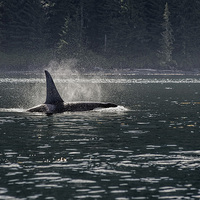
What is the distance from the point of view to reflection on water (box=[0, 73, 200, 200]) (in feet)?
59.4

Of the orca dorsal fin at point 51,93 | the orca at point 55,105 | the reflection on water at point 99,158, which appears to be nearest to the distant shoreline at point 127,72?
the orca at point 55,105

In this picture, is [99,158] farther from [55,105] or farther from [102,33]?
[102,33]

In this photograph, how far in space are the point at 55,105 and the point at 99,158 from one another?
2040 cm

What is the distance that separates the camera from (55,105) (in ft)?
142

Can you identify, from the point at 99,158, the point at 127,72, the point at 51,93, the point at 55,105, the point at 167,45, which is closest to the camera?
the point at 99,158

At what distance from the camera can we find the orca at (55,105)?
138ft

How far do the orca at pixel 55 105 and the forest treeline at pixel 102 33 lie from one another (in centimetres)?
12915

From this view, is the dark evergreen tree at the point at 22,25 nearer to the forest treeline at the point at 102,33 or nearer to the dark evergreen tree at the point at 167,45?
the forest treeline at the point at 102,33

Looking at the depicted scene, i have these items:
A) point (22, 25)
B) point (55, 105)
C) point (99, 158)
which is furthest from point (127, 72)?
point (99, 158)

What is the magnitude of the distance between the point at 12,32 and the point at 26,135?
512 ft

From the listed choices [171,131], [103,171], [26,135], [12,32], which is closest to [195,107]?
[171,131]

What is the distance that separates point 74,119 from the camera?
3862 cm

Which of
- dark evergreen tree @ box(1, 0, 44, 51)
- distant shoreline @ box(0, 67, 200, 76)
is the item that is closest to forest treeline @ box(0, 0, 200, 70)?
dark evergreen tree @ box(1, 0, 44, 51)

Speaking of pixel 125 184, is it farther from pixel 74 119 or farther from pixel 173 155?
pixel 74 119
